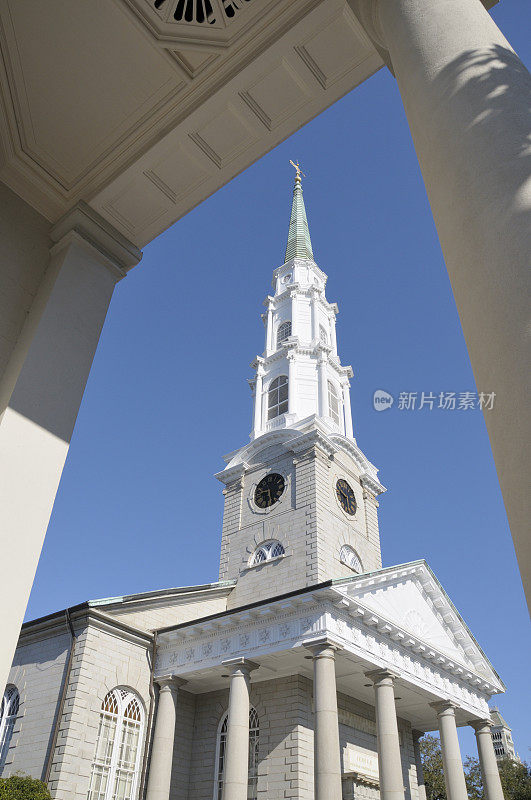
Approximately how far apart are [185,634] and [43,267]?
63.5 ft

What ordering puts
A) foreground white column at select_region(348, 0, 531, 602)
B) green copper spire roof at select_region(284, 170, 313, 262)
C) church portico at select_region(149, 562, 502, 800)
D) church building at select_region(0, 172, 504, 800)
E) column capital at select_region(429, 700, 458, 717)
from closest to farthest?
foreground white column at select_region(348, 0, 531, 602) < church portico at select_region(149, 562, 502, 800) < church building at select_region(0, 172, 504, 800) < column capital at select_region(429, 700, 458, 717) < green copper spire roof at select_region(284, 170, 313, 262)

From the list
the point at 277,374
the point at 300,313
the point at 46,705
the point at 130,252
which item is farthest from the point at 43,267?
the point at 300,313

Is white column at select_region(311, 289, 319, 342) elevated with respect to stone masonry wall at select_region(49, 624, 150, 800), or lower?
elevated

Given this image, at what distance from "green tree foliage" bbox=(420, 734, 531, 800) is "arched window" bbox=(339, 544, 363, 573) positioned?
61.8ft

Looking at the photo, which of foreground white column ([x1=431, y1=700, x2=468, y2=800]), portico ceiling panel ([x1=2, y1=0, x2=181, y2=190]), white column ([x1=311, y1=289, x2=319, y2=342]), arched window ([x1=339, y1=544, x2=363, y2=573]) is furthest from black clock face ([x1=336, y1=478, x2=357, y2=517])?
portico ceiling panel ([x1=2, y1=0, x2=181, y2=190])

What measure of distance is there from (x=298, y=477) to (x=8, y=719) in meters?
14.7

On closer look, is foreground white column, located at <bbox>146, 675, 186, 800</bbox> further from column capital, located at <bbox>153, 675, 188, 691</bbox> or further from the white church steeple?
the white church steeple

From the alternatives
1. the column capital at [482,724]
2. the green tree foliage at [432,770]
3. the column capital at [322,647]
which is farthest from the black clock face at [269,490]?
the green tree foliage at [432,770]

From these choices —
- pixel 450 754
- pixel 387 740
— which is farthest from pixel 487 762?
pixel 387 740

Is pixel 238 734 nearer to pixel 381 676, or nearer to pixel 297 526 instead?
pixel 381 676

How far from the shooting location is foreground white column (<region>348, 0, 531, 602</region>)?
6.69 feet

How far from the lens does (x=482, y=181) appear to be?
2396 millimetres

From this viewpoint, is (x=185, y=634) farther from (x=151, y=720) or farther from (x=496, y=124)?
(x=496, y=124)

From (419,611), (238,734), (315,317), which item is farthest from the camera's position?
(315,317)
